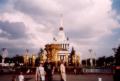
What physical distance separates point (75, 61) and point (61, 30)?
4810 cm

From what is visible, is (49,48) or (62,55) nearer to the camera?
(49,48)

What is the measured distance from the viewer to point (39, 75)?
17453 millimetres

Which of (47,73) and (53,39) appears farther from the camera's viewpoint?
(53,39)

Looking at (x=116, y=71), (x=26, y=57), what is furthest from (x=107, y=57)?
(x=116, y=71)

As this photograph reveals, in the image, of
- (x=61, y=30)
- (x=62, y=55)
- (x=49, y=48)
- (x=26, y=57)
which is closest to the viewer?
(x=49, y=48)

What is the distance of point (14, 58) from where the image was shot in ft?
520

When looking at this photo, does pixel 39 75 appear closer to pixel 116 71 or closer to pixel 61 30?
pixel 116 71

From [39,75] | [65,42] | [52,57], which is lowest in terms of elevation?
[39,75]

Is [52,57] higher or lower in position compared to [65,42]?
lower

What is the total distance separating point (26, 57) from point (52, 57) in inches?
569

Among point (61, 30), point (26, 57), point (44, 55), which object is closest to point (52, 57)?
point (44, 55)

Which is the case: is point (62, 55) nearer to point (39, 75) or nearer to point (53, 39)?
point (53, 39)

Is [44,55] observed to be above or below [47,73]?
above

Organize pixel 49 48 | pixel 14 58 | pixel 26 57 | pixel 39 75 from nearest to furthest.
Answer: pixel 39 75 < pixel 49 48 < pixel 26 57 < pixel 14 58
